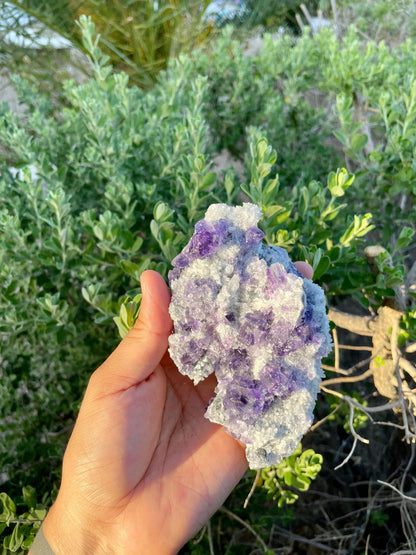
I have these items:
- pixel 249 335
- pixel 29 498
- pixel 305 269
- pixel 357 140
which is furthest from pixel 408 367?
pixel 29 498

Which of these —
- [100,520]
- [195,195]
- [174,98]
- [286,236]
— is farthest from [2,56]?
[100,520]

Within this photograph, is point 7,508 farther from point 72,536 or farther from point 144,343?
point 144,343

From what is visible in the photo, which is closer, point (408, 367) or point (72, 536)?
point (72, 536)

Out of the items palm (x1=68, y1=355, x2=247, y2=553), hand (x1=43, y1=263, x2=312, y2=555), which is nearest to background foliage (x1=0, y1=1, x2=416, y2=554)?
hand (x1=43, y1=263, x2=312, y2=555)

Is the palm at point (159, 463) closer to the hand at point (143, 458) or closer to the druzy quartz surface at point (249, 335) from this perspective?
the hand at point (143, 458)

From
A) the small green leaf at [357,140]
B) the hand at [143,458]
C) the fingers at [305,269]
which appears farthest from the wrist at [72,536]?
the small green leaf at [357,140]

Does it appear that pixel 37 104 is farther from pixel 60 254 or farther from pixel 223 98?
pixel 60 254
